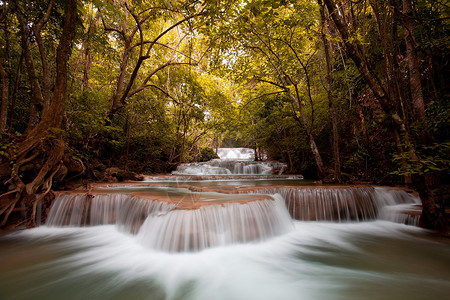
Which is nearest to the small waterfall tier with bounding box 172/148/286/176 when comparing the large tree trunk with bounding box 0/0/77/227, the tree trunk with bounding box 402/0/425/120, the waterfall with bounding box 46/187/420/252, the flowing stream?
the waterfall with bounding box 46/187/420/252

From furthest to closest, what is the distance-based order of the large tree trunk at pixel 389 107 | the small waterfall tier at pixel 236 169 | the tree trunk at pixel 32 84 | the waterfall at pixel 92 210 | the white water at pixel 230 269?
→ the small waterfall tier at pixel 236 169 < the tree trunk at pixel 32 84 < the waterfall at pixel 92 210 < the large tree trunk at pixel 389 107 < the white water at pixel 230 269

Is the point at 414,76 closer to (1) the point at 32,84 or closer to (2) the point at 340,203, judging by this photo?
(2) the point at 340,203

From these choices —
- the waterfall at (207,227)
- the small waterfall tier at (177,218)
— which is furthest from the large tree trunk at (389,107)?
the waterfall at (207,227)

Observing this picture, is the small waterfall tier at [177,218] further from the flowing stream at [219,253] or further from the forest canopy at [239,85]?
the forest canopy at [239,85]

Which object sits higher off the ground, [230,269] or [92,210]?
[92,210]

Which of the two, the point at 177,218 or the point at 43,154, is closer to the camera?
the point at 177,218

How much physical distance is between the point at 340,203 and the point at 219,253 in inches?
140

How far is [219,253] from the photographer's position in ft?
9.15

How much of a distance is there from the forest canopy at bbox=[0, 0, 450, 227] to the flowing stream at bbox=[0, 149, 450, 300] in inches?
35.3

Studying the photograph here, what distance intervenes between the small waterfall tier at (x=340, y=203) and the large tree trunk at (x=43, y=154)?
456cm

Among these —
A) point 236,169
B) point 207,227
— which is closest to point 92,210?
point 207,227

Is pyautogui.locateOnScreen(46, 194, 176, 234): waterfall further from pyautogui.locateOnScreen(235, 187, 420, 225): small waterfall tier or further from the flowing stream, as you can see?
pyautogui.locateOnScreen(235, 187, 420, 225): small waterfall tier

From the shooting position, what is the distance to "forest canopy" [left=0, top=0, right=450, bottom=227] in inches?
142

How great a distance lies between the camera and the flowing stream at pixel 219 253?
80.9 inches
